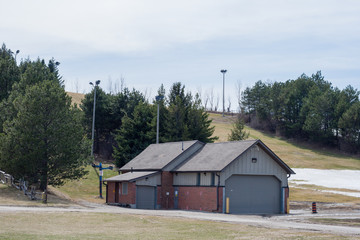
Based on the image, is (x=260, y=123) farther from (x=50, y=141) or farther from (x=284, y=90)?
(x=50, y=141)

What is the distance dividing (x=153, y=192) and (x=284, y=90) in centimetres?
8493

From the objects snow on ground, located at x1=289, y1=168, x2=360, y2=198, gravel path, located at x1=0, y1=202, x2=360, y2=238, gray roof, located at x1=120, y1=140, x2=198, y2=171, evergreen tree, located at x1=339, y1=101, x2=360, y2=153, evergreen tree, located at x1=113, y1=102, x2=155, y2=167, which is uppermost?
evergreen tree, located at x1=339, y1=101, x2=360, y2=153

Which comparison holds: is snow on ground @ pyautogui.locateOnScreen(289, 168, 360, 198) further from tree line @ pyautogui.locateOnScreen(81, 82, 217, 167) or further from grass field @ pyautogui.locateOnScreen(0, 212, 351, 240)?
grass field @ pyautogui.locateOnScreen(0, 212, 351, 240)

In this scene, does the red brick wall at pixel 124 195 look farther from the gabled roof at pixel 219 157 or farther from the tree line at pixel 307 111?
the tree line at pixel 307 111

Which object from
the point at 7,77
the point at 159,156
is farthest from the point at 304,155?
the point at 7,77

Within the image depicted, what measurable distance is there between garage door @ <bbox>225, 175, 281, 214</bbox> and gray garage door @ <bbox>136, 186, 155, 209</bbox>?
24.4 feet

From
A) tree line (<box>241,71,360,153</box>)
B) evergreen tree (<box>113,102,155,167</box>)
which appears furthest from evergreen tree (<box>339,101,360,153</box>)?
evergreen tree (<box>113,102,155,167</box>)

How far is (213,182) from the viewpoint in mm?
39375

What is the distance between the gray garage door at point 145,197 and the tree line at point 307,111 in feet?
223

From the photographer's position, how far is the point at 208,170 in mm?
39312

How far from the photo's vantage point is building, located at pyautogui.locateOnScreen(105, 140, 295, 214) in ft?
130

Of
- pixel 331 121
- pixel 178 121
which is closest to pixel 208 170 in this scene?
pixel 178 121

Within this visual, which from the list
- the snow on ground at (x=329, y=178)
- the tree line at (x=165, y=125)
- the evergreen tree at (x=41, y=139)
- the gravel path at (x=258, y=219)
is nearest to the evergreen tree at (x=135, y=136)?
the tree line at (x=165, y=125)

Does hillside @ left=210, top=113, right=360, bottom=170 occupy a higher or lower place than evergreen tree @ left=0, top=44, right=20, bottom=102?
lower
